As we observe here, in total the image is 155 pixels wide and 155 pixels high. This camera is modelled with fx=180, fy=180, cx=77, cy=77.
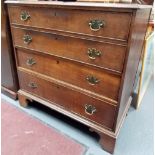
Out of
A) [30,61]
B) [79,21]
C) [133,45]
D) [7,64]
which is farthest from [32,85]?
[133,45]

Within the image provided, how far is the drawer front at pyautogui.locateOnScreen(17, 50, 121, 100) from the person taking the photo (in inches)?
41.5

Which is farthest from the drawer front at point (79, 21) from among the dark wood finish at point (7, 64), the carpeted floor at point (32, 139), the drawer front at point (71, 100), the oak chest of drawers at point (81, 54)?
the carpeted floor at point (32, 139)

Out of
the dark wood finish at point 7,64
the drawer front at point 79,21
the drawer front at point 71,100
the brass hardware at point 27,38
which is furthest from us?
the dark wood finish at point 7,64

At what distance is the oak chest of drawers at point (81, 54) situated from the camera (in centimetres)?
92

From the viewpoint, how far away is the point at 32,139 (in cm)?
130

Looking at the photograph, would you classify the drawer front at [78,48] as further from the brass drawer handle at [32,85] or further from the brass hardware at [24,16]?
the brass drawer handle at [32,85]

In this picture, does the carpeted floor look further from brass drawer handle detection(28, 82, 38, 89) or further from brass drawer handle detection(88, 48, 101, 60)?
brass drawer handle detection(88, 48, 101, 60)

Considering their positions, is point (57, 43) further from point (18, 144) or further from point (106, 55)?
point (18, 144)

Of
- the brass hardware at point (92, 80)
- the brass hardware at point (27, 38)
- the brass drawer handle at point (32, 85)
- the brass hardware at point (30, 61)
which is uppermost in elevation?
the brass hardware at point (27, 38)

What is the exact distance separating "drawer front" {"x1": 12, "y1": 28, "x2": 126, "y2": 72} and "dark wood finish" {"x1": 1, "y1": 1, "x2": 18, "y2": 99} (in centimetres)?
13

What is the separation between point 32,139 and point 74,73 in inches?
22.7

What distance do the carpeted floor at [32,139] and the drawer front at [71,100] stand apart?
0.22 metres

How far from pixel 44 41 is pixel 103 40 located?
45 centimetres

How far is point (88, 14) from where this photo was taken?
95 cm
